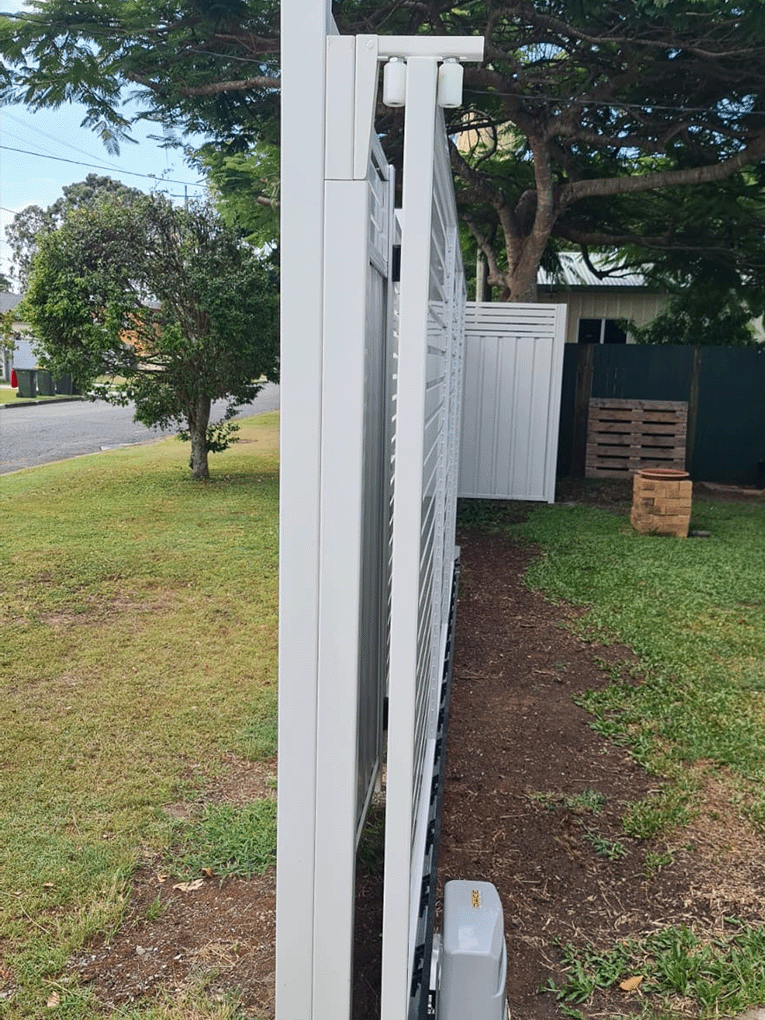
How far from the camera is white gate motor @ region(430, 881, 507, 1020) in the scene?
183 cm

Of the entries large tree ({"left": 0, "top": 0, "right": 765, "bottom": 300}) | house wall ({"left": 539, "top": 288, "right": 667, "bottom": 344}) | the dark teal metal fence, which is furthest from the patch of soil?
house wall ({"left": 539, "top": 288, "right": 667, "bottom": 344})

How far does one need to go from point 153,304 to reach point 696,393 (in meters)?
7.13

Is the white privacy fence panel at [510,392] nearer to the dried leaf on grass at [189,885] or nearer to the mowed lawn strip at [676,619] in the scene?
the mowed lawn strip at [676,619]

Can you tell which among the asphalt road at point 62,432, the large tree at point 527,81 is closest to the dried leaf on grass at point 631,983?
the large tree at point 527,81

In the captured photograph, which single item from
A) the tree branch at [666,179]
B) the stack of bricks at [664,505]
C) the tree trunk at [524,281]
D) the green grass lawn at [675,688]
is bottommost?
the green grass lawn at [675,688]

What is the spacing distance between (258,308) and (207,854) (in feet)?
26.1

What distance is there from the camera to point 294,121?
1.39 meters

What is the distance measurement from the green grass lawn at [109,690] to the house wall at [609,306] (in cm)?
1202

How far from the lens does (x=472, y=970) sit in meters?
1.83

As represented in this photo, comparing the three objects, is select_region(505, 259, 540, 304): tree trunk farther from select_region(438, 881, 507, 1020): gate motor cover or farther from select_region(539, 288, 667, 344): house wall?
select_region(438, 881, 507, 1020): gate motor cover

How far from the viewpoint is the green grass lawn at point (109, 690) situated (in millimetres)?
2850

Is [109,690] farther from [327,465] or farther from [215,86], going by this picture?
[215,86]

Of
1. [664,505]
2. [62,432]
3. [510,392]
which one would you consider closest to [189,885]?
[664,505]

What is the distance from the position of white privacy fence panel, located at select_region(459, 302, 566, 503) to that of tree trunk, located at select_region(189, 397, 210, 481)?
3.35m
